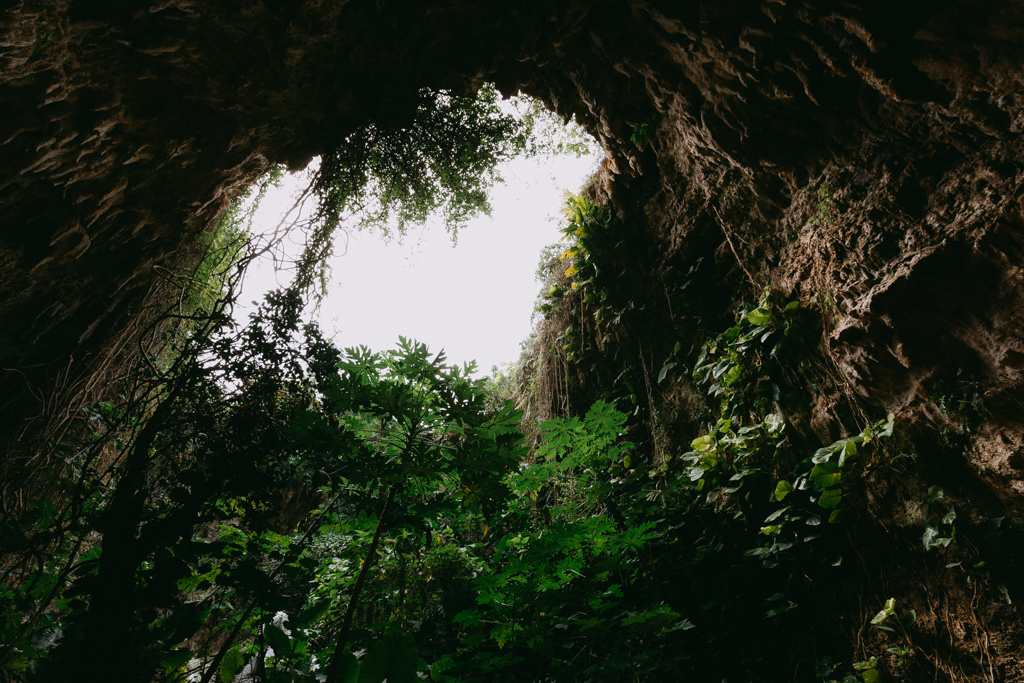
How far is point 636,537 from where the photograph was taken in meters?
2.11

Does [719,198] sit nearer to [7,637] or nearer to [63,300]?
[7,637]

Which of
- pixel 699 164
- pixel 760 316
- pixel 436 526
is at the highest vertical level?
pixel 699 164

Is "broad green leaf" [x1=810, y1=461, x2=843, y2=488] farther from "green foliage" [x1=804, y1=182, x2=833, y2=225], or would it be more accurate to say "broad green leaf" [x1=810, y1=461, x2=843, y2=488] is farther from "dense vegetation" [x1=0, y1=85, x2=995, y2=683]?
"green foliage" [x1=804, y1=182, x2=833, y2=225]

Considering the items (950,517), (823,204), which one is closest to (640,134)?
(823,204)

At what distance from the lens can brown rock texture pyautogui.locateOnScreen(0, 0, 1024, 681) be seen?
6.16 ft

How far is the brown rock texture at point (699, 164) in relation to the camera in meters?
1.88

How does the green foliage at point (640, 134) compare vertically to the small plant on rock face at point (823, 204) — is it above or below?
above

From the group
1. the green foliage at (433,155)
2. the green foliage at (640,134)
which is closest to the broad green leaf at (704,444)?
the green foliage at (640,134)

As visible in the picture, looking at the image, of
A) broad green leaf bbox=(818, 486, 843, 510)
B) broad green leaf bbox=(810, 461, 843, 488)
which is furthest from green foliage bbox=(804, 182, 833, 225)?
broad green leaf bbox=(818, 486, 843, 510)

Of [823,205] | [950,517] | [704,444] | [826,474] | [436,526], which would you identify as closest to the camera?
[950,517]

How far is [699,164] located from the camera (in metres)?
3.39

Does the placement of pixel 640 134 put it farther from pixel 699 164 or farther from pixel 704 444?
pixel 704 444

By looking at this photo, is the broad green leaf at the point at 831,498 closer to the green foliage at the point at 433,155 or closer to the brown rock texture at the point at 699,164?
the brown rock texture at the point at 699,164

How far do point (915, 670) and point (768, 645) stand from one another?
0.61 meters
